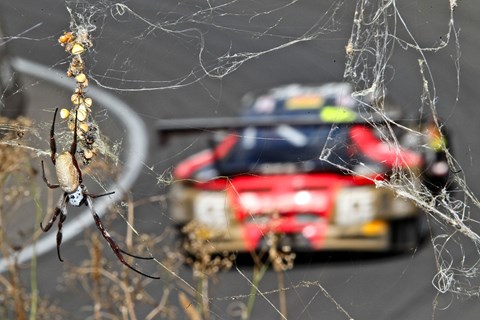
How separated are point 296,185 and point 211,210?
1.80m

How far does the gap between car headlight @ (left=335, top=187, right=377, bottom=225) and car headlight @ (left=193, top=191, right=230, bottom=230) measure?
1.08 meters

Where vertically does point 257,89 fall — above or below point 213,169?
below

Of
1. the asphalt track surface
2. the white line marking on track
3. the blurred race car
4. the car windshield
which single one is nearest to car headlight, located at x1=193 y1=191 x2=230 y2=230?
the blurred race car

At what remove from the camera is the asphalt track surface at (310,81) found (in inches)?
230

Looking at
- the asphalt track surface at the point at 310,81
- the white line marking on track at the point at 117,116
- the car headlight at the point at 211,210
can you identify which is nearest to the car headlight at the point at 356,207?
the asphalt track surface at the point at 310,81

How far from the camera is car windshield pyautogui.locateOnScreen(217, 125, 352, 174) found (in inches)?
244

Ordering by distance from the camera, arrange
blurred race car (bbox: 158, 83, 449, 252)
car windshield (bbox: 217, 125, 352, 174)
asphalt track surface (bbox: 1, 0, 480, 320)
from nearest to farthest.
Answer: blurred race car (bbox: 158, 83, 449, 252)
asphalt track surface (bbox: 1, 0, 480, 320)
car windshield (bbox: 217, 125, 352, 174)

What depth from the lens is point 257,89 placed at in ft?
38.0

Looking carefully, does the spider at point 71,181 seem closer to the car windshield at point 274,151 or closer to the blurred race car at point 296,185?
the blurred race car at point 296,185

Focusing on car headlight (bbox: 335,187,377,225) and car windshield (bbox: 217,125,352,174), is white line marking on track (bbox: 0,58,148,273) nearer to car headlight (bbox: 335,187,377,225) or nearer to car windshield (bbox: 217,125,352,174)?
car windshield (bbox: 217,125,352,174)

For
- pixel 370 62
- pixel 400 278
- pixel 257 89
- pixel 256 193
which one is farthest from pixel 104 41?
pixel 257 89

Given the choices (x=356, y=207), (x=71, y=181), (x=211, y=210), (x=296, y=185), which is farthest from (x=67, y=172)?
(x=356, y=207)

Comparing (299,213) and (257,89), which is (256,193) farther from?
(257,89)

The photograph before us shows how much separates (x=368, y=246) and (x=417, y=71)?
2.33 m
